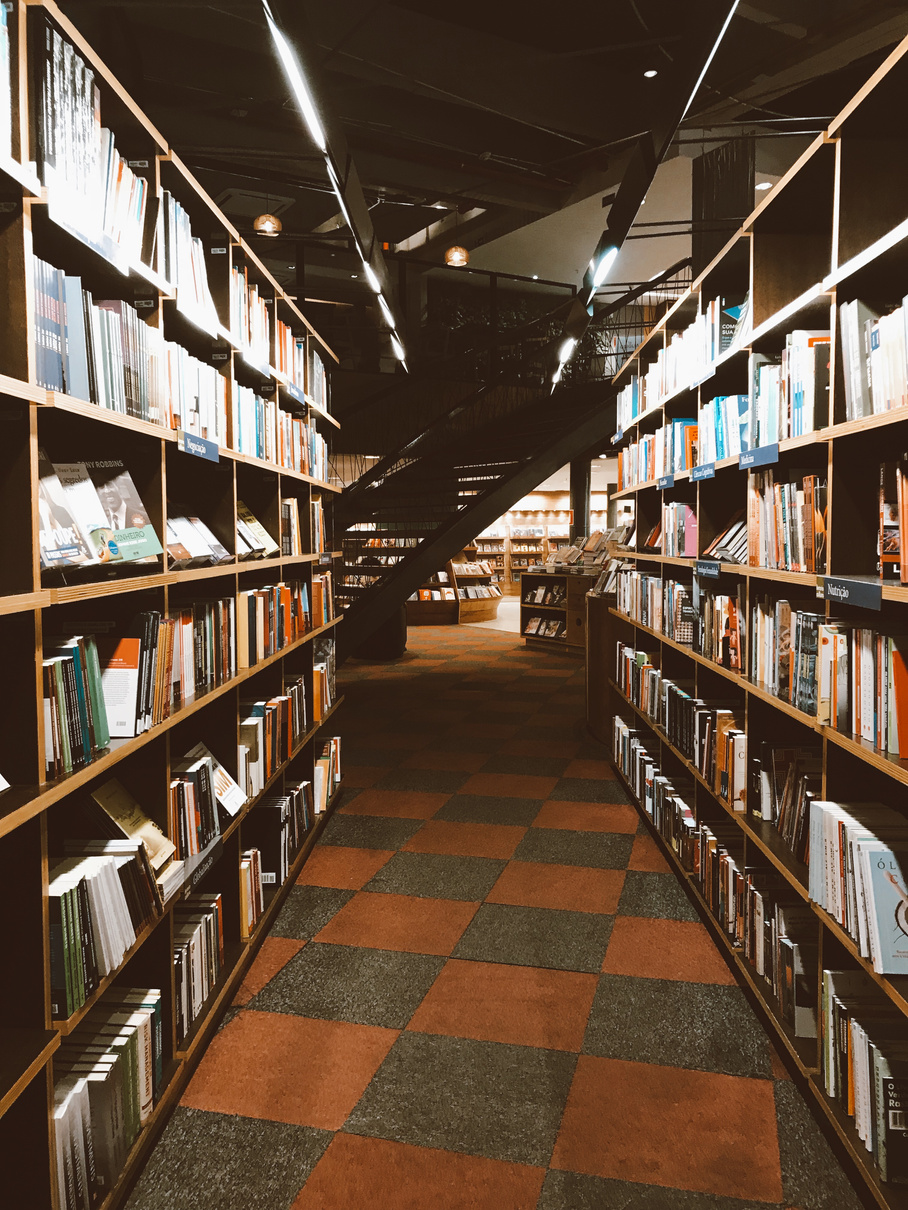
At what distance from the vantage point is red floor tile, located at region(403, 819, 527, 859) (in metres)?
3.52

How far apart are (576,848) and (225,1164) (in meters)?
2.13

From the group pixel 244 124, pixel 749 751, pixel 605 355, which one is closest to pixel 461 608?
pixel 605 355

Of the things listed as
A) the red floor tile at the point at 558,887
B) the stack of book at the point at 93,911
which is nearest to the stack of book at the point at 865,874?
the red floor tile at the point at 558,887

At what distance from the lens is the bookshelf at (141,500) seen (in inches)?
51.1

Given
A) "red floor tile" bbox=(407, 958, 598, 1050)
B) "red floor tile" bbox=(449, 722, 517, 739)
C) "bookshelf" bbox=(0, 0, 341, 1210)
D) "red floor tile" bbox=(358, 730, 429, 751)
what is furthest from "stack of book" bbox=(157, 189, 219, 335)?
"red floor tile" bbox=(449, 722, 517, 739)

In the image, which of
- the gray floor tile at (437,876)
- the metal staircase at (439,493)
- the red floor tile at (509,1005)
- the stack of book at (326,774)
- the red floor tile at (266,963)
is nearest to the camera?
the red floor tile at (509,1005)

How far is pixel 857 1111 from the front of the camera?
5.37 feet

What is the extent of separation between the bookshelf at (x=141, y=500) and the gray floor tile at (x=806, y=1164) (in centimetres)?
142

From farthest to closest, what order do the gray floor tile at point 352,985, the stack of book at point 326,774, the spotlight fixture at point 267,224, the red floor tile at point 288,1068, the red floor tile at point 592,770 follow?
the spotlight fixture at point 267,224 → the red floor tile at point 592,770 → the stack of book at point 326,774 → the gray floor tile at point 352,985 → the red floor tile at point 288,1068

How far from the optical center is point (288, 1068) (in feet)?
6.68

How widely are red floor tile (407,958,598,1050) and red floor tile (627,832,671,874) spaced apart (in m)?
0.93

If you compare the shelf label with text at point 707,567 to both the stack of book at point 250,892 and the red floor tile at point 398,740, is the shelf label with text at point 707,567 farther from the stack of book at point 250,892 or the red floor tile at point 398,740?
the red floor tile at point 398,740

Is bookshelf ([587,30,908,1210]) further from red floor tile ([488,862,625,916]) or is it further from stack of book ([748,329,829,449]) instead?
red floor tile ([488,862,625,916])

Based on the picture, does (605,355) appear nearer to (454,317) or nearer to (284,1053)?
(454,317)
